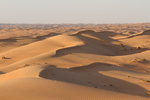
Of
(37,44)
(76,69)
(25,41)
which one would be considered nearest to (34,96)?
(76,69)

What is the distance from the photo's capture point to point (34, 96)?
395 cm

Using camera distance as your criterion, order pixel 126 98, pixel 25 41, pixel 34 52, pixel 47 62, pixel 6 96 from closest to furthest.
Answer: pixel 6 96, pixel 126 98, pixel 47 62, pixel 34 52, pixel 25 41

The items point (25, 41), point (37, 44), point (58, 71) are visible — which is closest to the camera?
point (58, 71)

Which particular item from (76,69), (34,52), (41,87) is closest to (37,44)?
(34,52)

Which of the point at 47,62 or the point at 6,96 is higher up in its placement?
the point at 6,96

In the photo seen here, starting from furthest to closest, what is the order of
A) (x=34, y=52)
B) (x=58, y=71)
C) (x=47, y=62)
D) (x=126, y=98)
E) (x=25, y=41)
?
(x=25, y=41) → (x=34, y=52) → (x=47, y=62) → (x=58, y=71) → (x=126, y=98)

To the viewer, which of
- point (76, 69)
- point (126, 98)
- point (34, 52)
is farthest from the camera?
point (34, 52)

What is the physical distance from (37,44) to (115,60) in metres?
6.10

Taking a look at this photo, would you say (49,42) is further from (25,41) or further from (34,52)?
(25,41)

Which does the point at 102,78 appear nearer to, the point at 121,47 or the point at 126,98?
the point at 126,98

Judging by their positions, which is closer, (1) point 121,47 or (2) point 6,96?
(2) point 6,96

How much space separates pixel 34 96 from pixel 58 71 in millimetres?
2632

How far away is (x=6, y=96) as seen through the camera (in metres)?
3.85

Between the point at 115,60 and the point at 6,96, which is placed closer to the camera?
the point at 6,96
